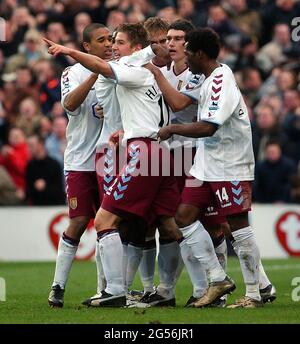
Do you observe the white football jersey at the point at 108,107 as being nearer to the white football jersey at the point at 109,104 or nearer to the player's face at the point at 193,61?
the white football jersey at the point at 109,104

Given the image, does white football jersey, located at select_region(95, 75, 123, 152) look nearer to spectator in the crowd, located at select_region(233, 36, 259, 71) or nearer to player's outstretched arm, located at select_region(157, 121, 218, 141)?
player's outstretched arm, located at select_region(157, 121, 218, 141)

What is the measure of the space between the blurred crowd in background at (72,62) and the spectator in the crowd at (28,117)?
0.02m

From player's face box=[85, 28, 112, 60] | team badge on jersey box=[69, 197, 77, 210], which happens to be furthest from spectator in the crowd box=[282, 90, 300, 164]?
team badge on jersey box=[69, 197, 77, 210]

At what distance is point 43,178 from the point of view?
18766mm

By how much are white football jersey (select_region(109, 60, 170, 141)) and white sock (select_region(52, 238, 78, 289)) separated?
1.29 meters

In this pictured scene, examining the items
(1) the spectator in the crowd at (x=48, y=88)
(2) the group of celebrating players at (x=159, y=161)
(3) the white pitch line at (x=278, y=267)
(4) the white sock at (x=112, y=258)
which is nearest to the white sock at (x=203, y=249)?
(2) the group of celebrating players at (x=159, y=161)

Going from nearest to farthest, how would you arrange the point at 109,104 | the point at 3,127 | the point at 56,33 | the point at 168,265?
the point at 109,104
the point at 168,265
the point at 3,127
the point at 56,33

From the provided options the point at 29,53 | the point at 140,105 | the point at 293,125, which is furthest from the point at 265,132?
the point at 140,105

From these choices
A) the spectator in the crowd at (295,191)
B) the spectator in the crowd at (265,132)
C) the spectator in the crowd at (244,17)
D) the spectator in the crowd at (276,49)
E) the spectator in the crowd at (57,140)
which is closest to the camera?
the spectator in the crowd at (295,191)

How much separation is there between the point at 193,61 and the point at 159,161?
943mm

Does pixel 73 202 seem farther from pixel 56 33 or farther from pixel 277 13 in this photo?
pixel 277 13

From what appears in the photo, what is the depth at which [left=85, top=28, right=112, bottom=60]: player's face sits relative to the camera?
1100cm

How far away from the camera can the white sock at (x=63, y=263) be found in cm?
1088
